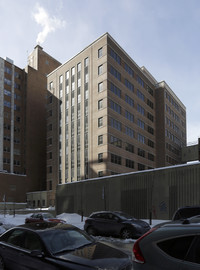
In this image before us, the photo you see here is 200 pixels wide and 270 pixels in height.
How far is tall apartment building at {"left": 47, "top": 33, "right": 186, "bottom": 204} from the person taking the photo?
59812 mm

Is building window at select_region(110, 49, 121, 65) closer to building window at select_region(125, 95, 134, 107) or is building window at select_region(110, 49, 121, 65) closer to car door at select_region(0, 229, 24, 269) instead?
building window at select_region(125, 95, 134, 107)

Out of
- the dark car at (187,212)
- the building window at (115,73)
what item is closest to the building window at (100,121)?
the building window at (115,73)

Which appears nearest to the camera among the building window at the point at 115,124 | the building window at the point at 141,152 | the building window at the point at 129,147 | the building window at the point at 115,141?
the building window at the point at 115,141

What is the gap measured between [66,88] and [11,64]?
23781 millimetres

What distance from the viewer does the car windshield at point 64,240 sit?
6.36 meters

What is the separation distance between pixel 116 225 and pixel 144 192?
11244mm

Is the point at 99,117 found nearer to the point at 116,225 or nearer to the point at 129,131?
the point at 129,131

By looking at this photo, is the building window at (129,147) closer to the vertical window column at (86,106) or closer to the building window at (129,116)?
the building window at (129,116)

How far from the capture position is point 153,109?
273ft

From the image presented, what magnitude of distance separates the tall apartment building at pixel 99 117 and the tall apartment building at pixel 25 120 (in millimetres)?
9450

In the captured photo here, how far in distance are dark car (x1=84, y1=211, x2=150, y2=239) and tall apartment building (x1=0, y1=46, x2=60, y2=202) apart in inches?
2339

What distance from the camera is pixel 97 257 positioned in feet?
19.3

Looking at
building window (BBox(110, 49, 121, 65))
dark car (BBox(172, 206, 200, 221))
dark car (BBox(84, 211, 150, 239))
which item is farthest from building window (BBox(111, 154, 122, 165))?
dark car (BBox(172, 206, 200, 221))

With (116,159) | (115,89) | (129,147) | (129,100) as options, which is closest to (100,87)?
(115,89)
